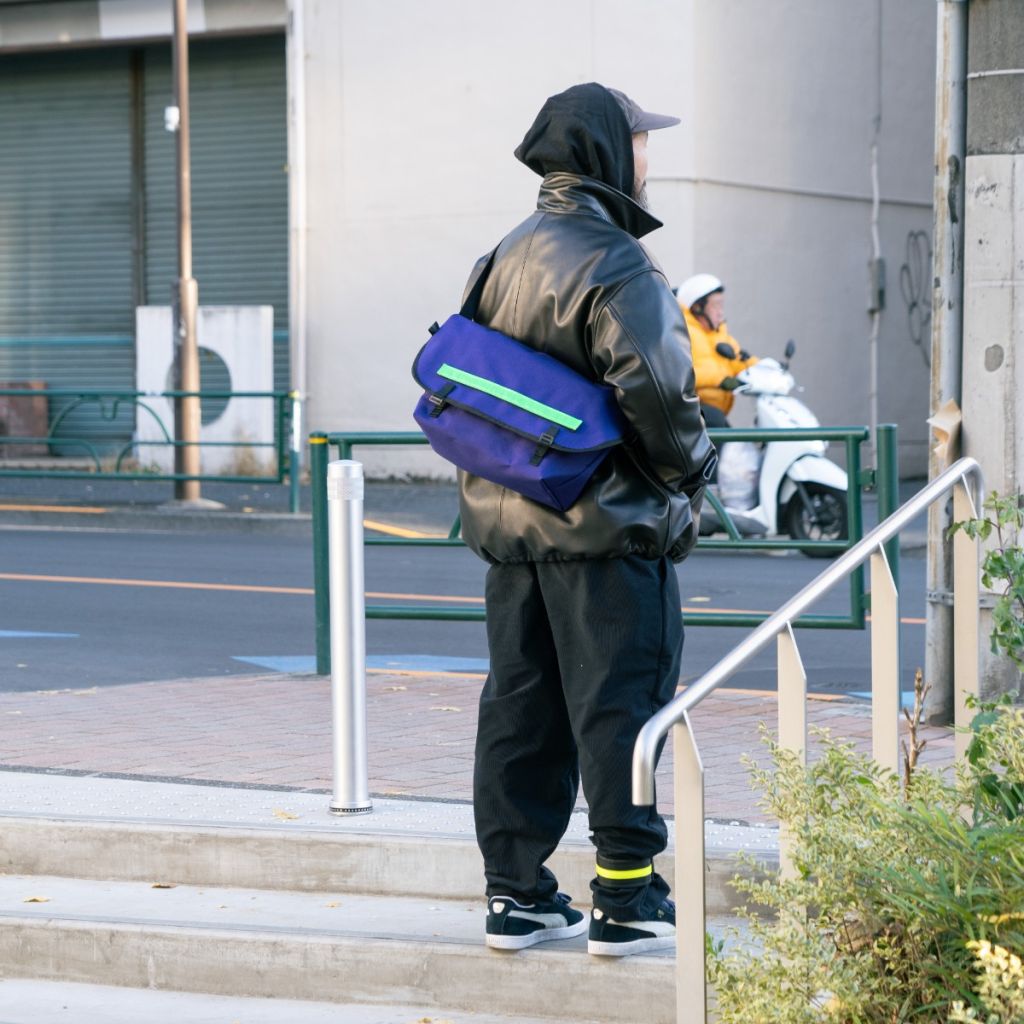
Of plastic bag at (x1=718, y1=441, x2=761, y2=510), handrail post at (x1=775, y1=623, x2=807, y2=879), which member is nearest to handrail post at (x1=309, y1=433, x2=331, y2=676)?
handrail post at (x1=775, y1=623, x2=807, y2=879)

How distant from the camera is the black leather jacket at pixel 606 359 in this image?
4082mm

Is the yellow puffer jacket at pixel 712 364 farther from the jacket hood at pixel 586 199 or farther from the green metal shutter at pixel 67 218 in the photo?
the green metal shutter at pixel 67 218

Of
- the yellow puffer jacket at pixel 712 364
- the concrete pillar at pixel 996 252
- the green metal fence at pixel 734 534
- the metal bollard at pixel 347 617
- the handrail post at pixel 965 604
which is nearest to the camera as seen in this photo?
the handrail post at pixel 965 604

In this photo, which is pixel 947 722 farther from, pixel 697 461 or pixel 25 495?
pixel 25 495

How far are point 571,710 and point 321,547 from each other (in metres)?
4.19

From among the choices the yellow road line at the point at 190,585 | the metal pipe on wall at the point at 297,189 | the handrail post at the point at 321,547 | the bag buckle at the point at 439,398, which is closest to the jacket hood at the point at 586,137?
the bag buckle at the point at 439,398

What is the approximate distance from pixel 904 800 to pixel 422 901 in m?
1.66

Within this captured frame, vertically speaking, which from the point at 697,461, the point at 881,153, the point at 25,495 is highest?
the point at 881,153

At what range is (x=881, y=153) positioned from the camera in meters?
22.4

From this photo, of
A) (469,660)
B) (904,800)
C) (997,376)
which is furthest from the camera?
(469,660)

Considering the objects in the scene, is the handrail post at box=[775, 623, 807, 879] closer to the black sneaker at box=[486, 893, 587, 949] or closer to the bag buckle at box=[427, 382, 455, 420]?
the black sneaker at box=[486, 893, 587, 949]

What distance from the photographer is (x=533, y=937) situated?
4508mm

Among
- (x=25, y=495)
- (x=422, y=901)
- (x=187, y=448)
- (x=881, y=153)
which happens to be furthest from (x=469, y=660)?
(x=881, y=153)

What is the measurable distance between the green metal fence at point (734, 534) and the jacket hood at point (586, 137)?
2.99 meters
